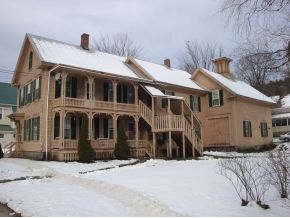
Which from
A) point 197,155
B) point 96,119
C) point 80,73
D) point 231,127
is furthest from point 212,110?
point 80,73

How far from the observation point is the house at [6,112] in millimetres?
44656

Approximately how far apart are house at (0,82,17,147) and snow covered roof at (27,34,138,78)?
2295 centimetres

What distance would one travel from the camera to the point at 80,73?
2191 cm

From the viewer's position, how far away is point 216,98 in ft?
103

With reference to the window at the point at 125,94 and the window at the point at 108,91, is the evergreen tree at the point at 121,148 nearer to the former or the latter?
the window at the point at 108,91

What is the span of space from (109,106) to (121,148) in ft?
10.3

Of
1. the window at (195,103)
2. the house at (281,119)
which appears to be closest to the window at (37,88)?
the window at (195,103)

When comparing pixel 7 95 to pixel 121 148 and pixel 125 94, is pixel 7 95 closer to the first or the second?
pixel 125 94

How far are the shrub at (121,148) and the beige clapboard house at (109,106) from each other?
3.02 feet

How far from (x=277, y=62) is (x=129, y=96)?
16.6 metres

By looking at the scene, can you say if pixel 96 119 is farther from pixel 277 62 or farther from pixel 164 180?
pixel 277 62

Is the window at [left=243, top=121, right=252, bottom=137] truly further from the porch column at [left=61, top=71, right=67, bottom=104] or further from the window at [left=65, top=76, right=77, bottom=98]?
the porch column at [left=61, top=71, right=67, bottom=104]

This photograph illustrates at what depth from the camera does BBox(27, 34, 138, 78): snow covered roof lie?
73.2 feet

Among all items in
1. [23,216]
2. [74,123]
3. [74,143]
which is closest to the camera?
[23,216]
